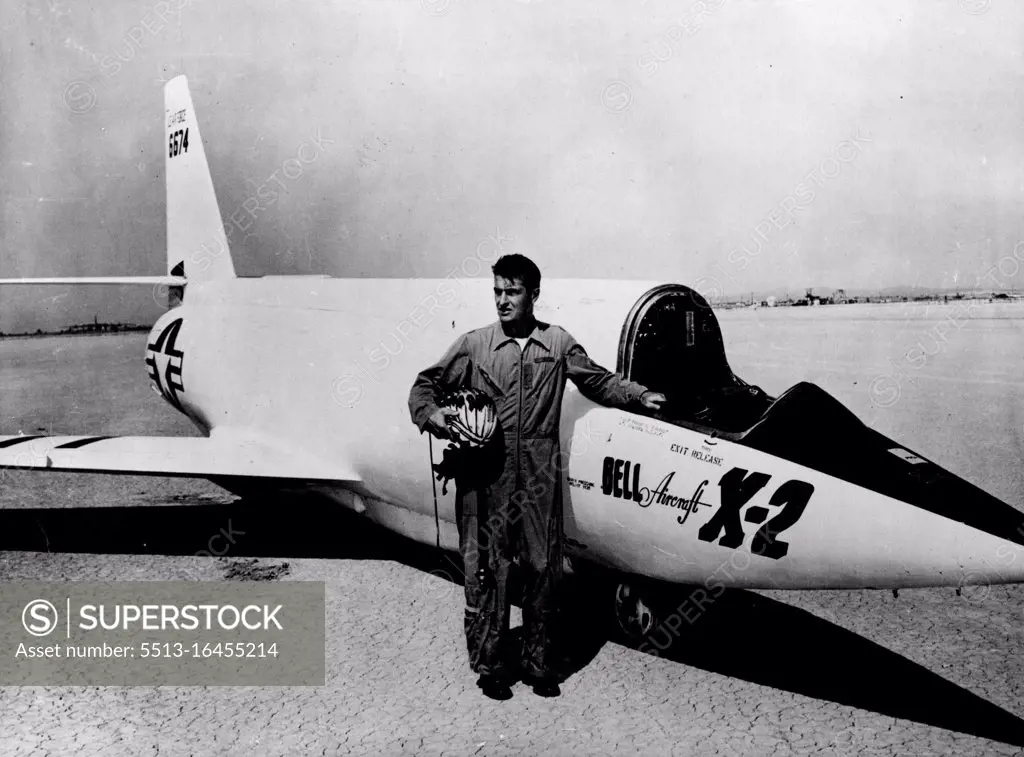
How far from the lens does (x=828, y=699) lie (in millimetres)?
4699

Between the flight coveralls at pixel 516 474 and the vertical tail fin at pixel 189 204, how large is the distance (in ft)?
21.0

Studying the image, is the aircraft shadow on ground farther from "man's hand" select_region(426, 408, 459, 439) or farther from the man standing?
"man's hand" select_region(426, 408, 459, 439)

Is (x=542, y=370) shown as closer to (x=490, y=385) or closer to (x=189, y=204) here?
(x=490, y=385)

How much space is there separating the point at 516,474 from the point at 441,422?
21.0 inches

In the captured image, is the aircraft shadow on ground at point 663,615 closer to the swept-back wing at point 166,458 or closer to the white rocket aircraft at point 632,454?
the white rocket aircraft at point 632,454

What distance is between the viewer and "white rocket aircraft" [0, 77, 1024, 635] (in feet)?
13.3

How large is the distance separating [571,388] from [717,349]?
112 cm

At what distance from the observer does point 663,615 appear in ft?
18.5

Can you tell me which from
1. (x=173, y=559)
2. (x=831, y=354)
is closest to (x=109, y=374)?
(x=173, y=559)

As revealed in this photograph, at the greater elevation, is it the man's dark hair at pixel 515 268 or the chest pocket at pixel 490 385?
the man's dark hair at pixel 515 268

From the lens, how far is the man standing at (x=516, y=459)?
182 inches

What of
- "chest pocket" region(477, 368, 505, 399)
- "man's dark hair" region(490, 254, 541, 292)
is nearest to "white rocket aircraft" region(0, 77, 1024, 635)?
"chest pocket" region(477, 368, 505, 399)

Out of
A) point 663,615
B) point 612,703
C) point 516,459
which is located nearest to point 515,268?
point 516,459

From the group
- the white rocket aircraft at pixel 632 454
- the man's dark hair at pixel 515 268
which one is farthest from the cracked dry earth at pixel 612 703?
the man's dark hair at pixel 515 268
